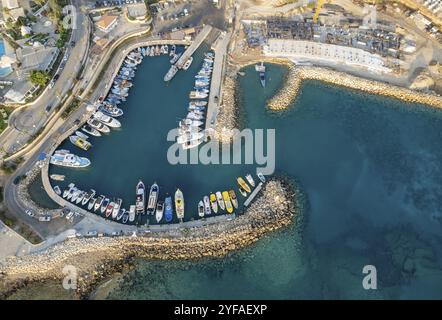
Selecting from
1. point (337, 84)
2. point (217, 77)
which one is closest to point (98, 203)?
point (217, 77)

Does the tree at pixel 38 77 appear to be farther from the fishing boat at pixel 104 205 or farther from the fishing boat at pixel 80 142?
the fishing boat at pixel 104 205

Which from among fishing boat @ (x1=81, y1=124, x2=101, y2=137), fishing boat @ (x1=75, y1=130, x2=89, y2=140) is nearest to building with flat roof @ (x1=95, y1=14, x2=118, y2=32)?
fishing boat @ (x1=81, y1=124, x2=101, y2=137)

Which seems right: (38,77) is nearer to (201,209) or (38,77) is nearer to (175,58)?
(175,58)

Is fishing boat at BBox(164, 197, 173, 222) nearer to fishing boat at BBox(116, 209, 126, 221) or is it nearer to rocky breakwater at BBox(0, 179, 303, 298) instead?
rocky breakwater at BBox(0, 179, 303, 298)

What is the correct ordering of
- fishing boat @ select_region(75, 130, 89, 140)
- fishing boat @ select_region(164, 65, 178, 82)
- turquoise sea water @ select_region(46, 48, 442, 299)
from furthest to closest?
fishing boat @ select_region(164, 65, 178, 82), fishing boat @ select_region(75, 130, 89, 140), turquoise sea water @ select_region(46, 48, 442, 299)

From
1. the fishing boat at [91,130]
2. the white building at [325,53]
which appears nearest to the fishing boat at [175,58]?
the white building at [325,53]

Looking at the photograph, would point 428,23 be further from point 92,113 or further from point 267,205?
point 92,113
